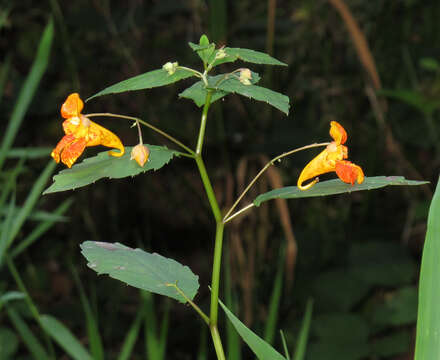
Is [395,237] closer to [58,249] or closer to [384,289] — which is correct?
[384,289]

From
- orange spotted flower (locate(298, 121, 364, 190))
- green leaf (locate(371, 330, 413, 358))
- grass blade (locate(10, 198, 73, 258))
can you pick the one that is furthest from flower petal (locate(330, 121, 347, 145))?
green leaf (locate(371, 330, 413, 358))

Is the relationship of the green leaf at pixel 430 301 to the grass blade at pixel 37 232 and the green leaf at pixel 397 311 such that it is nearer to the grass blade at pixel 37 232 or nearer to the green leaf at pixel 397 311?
the grass blade at pixel 37 232

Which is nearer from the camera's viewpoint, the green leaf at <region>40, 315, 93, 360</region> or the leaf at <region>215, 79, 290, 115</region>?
the leaf at <region>215, 79, 290, 115</region>

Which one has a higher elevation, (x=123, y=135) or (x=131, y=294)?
(x=123, y=135)

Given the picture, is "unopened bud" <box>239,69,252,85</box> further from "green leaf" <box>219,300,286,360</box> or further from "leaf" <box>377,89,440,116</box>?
"leaf" <box>377,89,440,116</box>

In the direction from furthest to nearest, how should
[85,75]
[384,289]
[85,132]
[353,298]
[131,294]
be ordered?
1. [85,75]
2. [131,294]
3. [384,289]
4. [353,298]
5. [85,132]

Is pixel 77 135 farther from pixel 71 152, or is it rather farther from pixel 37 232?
pixel 37 232

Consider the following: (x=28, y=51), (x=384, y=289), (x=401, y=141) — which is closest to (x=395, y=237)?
(x=384, y=289)
